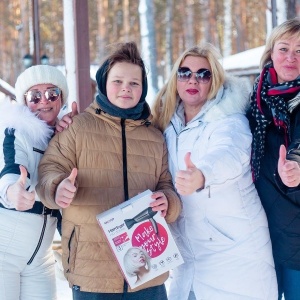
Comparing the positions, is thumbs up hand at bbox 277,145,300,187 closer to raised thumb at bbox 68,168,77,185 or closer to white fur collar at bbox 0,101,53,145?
raised thumb at bbox 68,168,77,185

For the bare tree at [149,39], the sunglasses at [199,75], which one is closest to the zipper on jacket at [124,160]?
the sunglasses at [199,75]

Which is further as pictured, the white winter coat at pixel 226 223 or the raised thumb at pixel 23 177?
the white winter coat at pixel 226 223

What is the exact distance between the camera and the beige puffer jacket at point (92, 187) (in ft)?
8.49

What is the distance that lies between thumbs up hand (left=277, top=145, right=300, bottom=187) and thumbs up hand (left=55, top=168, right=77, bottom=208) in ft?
3.04

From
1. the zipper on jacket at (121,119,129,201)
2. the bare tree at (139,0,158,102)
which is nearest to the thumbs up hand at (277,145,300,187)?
the zipper on jacket at (121,119,129,201)

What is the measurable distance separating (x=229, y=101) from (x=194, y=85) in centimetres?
22

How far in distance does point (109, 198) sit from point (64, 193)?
11.8 inches

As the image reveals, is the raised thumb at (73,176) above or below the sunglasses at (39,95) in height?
below

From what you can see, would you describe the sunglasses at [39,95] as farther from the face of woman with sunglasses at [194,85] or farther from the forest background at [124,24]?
the forest background at [124,24]

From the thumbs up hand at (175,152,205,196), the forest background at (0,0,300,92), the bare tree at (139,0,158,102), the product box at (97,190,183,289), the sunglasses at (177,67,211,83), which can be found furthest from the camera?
the forest background at (0,0,300,92)

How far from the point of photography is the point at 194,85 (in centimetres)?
291

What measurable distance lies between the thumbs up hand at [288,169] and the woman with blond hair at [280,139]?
0.45ft

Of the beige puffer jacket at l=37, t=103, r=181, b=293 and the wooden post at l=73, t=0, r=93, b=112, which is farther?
the wooden post at l=73, t=0, r=93, b=112

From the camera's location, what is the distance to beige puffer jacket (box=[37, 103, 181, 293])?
8.49ft
